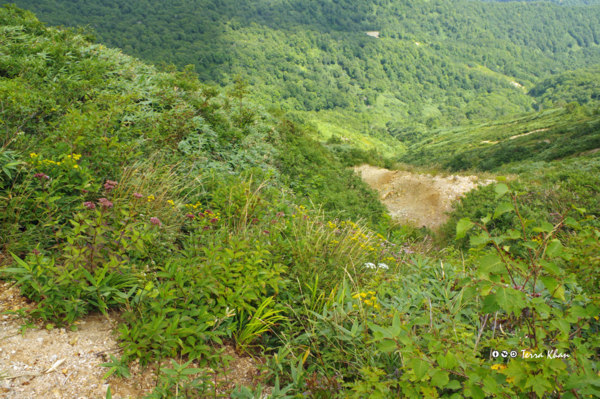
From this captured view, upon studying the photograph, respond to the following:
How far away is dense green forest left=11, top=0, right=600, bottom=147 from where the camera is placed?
3920 inches

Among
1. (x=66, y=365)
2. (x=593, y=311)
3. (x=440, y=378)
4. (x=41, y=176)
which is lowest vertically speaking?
(x=66, y=365)

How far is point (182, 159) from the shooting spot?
5539mm

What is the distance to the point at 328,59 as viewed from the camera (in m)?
152

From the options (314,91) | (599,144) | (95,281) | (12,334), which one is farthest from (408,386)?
(314,91)

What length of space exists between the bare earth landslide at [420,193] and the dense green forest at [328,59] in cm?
6386

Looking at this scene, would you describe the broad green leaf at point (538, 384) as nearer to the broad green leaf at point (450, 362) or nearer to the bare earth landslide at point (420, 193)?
the broad green leaf at point (450, 362)

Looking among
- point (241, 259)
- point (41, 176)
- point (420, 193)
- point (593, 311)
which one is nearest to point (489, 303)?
point (593, 311)

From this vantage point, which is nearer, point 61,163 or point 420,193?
point 61,163

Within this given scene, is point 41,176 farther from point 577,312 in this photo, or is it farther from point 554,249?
point 577,312

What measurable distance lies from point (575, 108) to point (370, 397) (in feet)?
210

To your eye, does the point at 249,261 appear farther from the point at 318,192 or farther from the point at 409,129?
the point at 409,129

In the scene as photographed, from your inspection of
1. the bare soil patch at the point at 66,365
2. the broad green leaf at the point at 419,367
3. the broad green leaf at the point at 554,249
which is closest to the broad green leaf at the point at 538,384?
the broad green leaf at the point at 419,367

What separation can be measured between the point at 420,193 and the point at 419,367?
13.5 m

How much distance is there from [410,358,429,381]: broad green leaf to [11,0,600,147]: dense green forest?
7848cm
